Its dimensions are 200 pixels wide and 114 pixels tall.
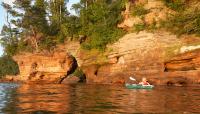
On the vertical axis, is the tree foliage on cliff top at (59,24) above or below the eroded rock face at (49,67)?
above

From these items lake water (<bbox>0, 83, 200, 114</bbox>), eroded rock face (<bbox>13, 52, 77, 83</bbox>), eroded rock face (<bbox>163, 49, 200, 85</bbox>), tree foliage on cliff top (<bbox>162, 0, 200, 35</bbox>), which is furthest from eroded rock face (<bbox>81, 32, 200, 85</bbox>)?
lake water (<bbox>0, 83, 200, 114</bbox>)

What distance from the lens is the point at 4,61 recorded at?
91.9 metres

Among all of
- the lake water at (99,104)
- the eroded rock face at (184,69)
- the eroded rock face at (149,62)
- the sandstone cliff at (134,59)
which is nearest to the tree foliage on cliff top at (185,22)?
the sandstone cliff at (134,59)

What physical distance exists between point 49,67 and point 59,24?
462 inches

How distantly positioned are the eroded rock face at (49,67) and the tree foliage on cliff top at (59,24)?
4.00m

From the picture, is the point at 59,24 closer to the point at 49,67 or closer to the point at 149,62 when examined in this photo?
the point at 49,67

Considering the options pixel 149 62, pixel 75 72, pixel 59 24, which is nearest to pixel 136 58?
pixel 149 62

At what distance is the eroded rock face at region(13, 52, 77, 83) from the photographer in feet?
152

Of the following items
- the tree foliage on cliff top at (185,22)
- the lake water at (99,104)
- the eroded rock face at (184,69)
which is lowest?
the lake water at (99,104)

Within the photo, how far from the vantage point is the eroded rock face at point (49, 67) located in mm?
46188

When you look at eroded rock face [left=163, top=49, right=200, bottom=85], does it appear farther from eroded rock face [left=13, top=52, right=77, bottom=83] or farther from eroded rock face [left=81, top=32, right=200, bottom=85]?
eroded rock face [left=13, top=52, right=77, bottom=83]

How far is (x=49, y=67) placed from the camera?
46.6m

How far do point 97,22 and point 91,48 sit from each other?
4.55 m

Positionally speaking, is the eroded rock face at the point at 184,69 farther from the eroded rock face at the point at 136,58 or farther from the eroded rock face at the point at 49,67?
the eroded rock face at the point at 49,67
